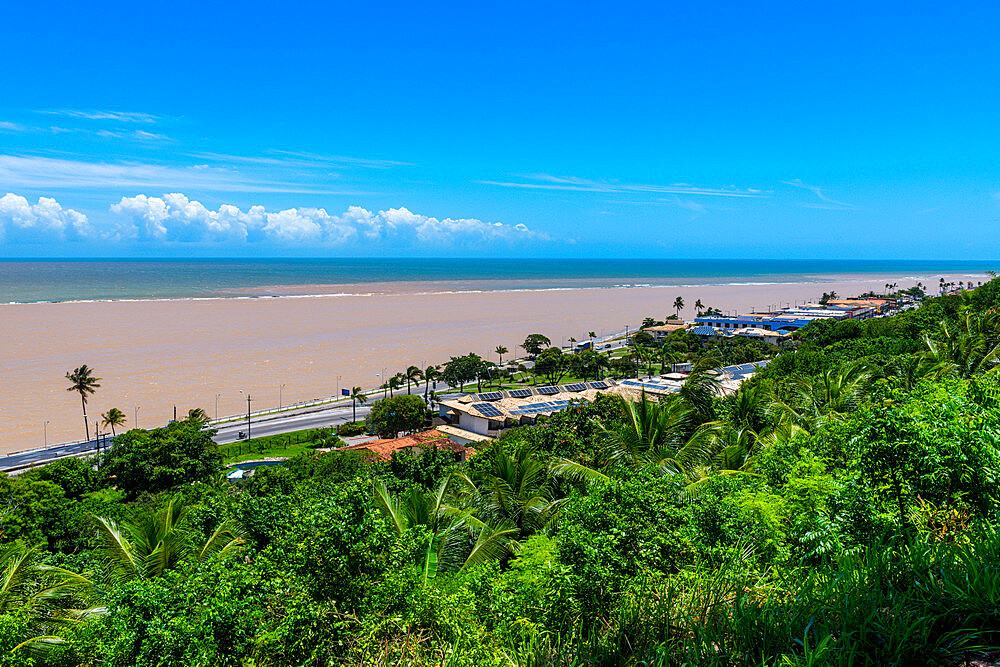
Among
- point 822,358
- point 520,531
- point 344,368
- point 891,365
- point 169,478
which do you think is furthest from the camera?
point 344,368

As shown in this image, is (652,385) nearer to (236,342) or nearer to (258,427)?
(258,427)

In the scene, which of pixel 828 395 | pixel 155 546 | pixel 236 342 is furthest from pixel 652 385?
pixel 236 342

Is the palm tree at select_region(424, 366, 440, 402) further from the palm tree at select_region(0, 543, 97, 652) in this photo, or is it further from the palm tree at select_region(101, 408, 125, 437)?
the palm tree at select_region(0, 543, 97, 652)

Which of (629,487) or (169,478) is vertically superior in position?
(629,487)

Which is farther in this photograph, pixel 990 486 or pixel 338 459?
pixel 338 459

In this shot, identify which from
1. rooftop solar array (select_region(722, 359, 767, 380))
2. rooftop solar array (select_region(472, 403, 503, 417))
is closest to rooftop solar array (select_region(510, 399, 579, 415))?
rooftop solar array (select_region(472, 403, 503, 417))

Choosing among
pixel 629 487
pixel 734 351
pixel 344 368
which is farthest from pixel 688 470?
pixel 734 351

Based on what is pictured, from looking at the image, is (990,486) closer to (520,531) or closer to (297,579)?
(297,579)
